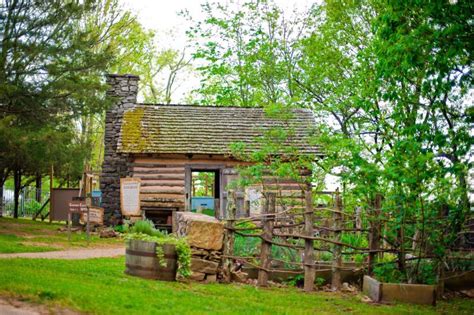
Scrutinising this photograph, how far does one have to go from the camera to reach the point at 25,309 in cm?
918

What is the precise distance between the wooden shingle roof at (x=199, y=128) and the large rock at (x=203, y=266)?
38.7 feet

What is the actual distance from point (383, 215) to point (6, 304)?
7.11 meters

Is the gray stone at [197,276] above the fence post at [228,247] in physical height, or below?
below

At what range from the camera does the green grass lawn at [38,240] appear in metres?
17.5

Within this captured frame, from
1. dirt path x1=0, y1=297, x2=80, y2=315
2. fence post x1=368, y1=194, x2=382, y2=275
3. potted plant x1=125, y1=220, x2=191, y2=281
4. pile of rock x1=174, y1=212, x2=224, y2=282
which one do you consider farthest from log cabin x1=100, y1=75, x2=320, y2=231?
dirt path x1=0, y1=297, x2=80, y2=315

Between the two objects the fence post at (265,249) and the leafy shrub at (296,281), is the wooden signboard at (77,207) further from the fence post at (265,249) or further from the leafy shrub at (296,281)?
the fence post at (265,249)

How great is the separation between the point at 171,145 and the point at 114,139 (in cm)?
344

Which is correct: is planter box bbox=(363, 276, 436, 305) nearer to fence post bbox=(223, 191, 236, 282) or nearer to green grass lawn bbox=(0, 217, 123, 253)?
fence post bbox=(223, 191, 236, 282)

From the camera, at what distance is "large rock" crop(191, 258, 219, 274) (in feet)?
43.0

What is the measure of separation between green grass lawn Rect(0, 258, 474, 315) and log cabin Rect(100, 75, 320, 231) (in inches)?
461

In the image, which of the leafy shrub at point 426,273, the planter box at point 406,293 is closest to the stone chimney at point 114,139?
the leafy shrub at point 426,273

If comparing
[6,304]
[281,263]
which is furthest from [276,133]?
[6,304]

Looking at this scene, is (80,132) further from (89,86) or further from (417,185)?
(417,185)

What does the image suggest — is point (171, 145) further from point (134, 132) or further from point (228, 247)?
point (228, 247)
